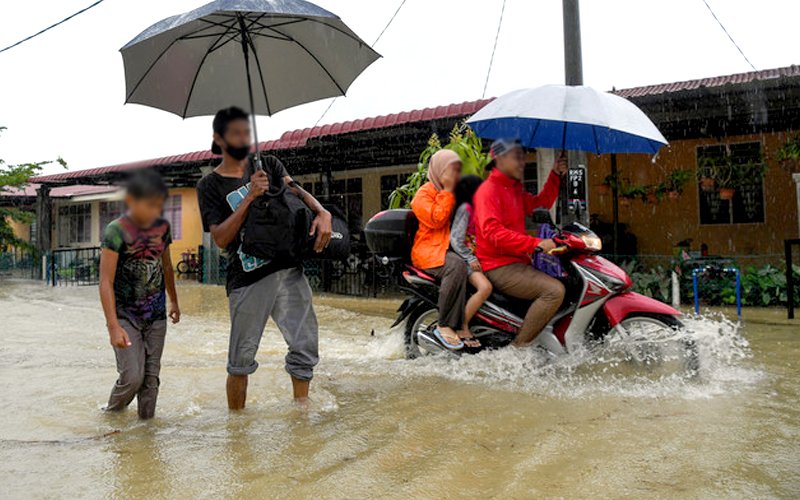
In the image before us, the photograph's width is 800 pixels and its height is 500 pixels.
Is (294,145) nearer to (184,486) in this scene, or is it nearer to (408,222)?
(408,222)

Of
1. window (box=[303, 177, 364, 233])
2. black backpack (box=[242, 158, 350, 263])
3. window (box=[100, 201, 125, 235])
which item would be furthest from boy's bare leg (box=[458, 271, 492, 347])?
window (box=[303, 177, 364, 233])

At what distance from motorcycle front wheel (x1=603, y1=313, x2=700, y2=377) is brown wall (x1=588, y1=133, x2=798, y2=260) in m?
7.57

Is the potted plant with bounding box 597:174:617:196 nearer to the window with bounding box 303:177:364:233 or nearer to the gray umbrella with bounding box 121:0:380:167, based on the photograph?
the window with bounding box 303:177:364:233

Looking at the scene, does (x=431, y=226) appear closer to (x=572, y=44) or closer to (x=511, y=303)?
(x=511, y=303)

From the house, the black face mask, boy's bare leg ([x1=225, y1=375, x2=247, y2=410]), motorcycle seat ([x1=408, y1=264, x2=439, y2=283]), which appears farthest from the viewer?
the house

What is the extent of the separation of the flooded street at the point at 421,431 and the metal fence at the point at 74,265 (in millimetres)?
827

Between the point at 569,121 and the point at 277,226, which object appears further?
the point at 569,121

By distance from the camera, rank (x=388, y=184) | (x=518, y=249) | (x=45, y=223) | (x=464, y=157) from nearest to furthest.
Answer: (x=45, y=223), (x=464, y=157), (x=518, y=249), (x=388, y=184)

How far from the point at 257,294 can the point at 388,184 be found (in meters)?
12.0

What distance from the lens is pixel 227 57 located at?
1342mm

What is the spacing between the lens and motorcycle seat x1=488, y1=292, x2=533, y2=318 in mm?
4453

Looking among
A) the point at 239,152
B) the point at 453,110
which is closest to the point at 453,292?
the point at 239,152

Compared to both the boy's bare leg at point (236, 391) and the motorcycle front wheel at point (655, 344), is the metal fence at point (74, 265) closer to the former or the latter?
the boy's bare leg at point (236, 391)

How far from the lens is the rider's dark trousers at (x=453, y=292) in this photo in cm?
443
